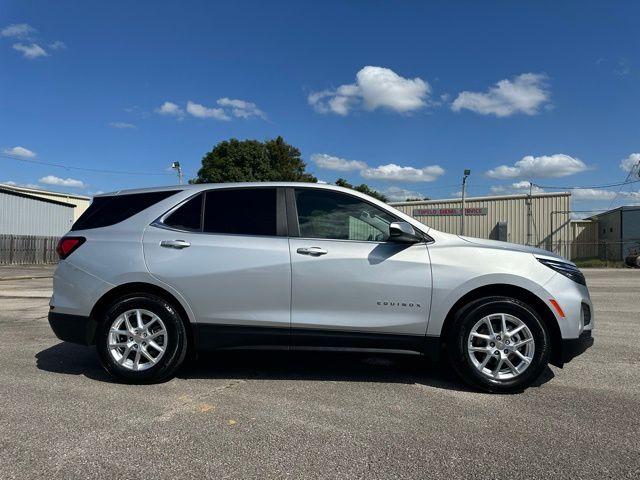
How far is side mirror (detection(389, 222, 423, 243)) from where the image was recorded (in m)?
4.40

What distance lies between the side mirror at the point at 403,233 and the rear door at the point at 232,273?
3.12ft

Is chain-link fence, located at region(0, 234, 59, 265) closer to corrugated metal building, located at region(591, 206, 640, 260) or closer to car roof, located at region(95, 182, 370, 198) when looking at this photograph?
car roof, located at region(95, 182, 370, 198)

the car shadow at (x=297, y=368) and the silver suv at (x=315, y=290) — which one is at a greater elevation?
the silver suv at (x=315, y=290)

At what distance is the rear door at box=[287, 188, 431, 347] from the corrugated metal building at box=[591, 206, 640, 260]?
3202 cm

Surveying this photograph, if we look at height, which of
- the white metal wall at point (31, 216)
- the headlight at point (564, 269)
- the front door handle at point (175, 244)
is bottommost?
the headlight at point (564, 269)

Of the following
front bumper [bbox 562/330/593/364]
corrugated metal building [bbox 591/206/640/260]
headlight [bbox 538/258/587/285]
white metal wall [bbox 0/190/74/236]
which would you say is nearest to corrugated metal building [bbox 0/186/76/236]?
white metal wall [bbox 0/190/74/236]

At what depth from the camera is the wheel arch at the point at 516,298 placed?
445 centimetres

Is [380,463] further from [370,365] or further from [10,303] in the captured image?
[10,303]

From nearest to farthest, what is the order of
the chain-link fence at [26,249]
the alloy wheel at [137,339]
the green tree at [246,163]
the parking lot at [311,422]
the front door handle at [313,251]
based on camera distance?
the parking lot at [311,422] → the front door handle at [313,251] → the alloy wheel at [137,339] → the chain-link fence at [26,249] → the green tree at [246,163]

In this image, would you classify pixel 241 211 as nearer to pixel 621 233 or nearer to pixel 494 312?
pixel 494 312

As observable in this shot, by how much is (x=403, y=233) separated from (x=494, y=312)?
1.05 m

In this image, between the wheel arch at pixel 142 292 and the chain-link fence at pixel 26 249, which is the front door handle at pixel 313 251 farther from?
the chain-link fence at pixel 26 249

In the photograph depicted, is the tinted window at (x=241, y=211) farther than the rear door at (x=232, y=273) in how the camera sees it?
Yes

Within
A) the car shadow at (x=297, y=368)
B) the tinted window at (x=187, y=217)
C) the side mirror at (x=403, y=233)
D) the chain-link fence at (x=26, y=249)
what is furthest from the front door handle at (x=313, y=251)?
the chain-link fence at (x=26, y=249)
